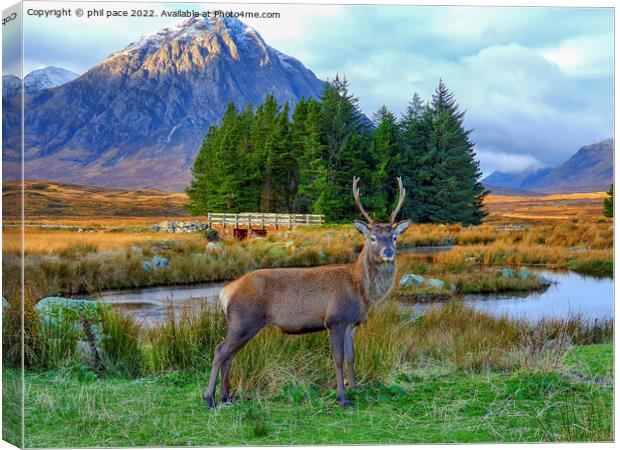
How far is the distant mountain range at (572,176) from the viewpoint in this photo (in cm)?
819

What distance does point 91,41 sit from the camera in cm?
778

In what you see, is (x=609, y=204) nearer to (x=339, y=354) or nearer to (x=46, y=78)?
(x=339, y=354)

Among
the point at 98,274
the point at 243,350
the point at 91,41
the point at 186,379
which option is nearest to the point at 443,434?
the point at 243,350

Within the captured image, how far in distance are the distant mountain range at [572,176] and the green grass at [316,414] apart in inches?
81.8

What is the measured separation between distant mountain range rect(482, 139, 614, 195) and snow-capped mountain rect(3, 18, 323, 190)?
7.81 feet

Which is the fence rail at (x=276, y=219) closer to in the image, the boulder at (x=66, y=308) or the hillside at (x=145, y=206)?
the hillside at (x=145, y=206)

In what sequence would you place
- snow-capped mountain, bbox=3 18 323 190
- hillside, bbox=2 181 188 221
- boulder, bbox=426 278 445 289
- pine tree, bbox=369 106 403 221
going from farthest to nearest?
boulder, bbox=426 278 445 289
pine tree, bbox=369 106 403 221
hillside, bbox=2 181 188 221
snow-capped mountain, bbox=3 18 323 190

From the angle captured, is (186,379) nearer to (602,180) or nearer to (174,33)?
(174,33)

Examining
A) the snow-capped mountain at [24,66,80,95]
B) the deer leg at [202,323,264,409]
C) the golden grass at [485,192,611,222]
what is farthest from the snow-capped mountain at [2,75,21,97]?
the golden grass at [485,192,611,222]

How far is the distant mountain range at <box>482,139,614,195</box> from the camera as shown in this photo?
8188 mm

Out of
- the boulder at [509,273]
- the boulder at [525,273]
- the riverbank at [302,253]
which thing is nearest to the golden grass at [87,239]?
the riverbank at [302,253]

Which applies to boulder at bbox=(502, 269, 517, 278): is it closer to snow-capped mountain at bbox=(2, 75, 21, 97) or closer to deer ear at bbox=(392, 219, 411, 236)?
deer ear at bbox=(392, 219, 411, 236)

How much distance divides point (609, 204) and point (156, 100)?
495 cm

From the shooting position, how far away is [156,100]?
8938 millimetres
